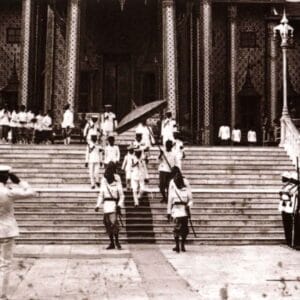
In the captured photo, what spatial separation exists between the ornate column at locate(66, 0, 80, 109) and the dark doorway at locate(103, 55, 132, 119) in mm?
5084

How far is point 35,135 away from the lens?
23.7 metres

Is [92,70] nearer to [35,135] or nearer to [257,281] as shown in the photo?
[35,135]

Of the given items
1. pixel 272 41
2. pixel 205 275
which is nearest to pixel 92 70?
pixel 272 41

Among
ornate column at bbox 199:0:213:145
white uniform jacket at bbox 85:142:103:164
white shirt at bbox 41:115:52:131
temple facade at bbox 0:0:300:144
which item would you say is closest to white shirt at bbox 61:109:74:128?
white shirt at bbox 41:115:52:131

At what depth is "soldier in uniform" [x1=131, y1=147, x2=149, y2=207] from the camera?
49.6 feet

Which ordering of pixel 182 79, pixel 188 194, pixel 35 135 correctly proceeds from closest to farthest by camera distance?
pixel 188 194, pixel 35 135, pixel 182 79

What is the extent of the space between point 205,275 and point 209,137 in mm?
16839

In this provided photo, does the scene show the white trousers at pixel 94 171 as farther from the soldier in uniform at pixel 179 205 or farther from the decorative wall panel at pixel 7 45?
the decorative wall panel at pixel 7 45

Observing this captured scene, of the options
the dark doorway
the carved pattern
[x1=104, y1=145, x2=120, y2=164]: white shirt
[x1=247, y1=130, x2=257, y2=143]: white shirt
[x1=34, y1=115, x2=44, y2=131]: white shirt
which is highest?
the carved pattern

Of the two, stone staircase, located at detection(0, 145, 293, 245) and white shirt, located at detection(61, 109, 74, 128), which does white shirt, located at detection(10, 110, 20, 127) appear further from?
stone staircase, located at detection(0, 145, 293, 245)

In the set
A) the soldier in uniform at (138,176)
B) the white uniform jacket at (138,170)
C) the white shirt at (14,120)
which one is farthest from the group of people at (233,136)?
the white uniform jacket at (138,170)

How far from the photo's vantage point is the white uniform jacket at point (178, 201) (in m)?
12.0

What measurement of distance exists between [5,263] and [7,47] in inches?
960

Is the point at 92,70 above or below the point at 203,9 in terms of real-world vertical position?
below
